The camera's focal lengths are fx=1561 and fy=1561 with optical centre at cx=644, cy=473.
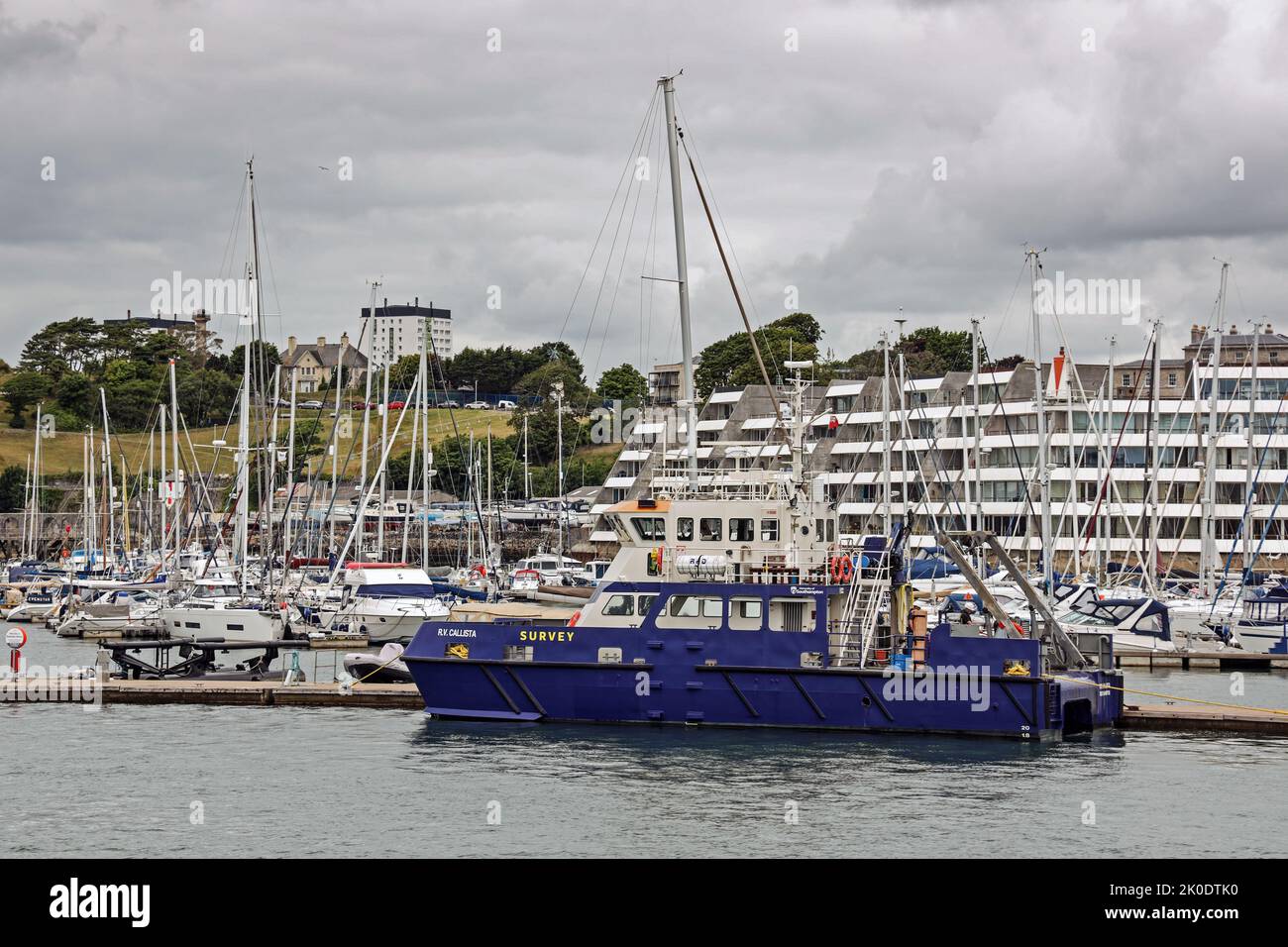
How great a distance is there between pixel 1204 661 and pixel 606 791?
1373 inches

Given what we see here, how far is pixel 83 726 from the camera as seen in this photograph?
122 feet

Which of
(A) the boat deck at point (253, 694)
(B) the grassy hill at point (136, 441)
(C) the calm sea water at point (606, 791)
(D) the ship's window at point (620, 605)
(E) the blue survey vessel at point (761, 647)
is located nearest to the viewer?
(C) the calm sea water at point (606, 791)

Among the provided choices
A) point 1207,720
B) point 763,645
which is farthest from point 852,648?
point 1207,720

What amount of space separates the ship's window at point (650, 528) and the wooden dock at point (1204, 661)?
26421 mm

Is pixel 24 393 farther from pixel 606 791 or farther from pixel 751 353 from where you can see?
pixel 606 791

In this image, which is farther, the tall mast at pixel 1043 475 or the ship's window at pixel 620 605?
the tall mast at pixel 1043 475

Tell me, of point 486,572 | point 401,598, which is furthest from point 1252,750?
point 486,572

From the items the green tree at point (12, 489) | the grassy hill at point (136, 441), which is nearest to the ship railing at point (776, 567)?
the grassy hill at point (136, 441)

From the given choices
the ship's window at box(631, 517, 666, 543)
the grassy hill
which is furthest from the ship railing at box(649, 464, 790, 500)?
the grassy hill

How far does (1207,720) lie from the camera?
36156 millimetres

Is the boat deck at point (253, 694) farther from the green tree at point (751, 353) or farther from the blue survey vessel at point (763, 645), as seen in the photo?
the green tree at point (751, 353)

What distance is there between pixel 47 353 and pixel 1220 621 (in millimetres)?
167743

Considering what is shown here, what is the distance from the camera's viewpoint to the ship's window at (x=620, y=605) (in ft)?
114
